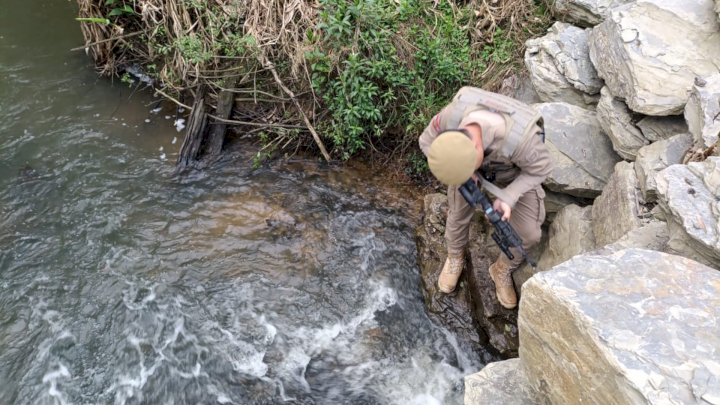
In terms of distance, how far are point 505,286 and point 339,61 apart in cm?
280

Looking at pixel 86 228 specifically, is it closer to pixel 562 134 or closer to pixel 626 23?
pixel 562 134

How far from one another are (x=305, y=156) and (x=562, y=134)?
283 cm

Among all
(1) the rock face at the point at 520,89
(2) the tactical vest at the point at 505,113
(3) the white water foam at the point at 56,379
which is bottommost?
(3) the white water foam at the point at 56,379

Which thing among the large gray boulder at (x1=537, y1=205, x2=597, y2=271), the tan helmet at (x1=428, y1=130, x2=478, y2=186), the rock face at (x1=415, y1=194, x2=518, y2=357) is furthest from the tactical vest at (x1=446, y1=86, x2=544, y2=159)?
the rock face at (x1=415, y1=194, x2=518, y2=357)

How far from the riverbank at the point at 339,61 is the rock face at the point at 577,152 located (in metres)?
1.13

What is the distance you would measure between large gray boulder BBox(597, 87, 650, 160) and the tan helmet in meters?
1.69

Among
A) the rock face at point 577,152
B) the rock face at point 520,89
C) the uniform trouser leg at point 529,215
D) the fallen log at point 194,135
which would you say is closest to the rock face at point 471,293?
the uniform trouser leg at point 529,215

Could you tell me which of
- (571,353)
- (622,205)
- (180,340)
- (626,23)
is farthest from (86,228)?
(626,23)

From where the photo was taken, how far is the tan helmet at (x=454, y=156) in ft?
8.82

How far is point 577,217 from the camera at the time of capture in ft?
12.5

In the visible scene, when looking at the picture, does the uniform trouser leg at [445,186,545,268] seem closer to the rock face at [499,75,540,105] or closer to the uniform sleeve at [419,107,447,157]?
the uniform sleeve at [419,107,447,157]

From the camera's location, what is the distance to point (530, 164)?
3.08 m

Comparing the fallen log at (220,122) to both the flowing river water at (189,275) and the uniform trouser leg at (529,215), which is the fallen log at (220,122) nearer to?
the flowing river water at (189,275)

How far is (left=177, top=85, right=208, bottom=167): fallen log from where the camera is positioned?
17.7ft
